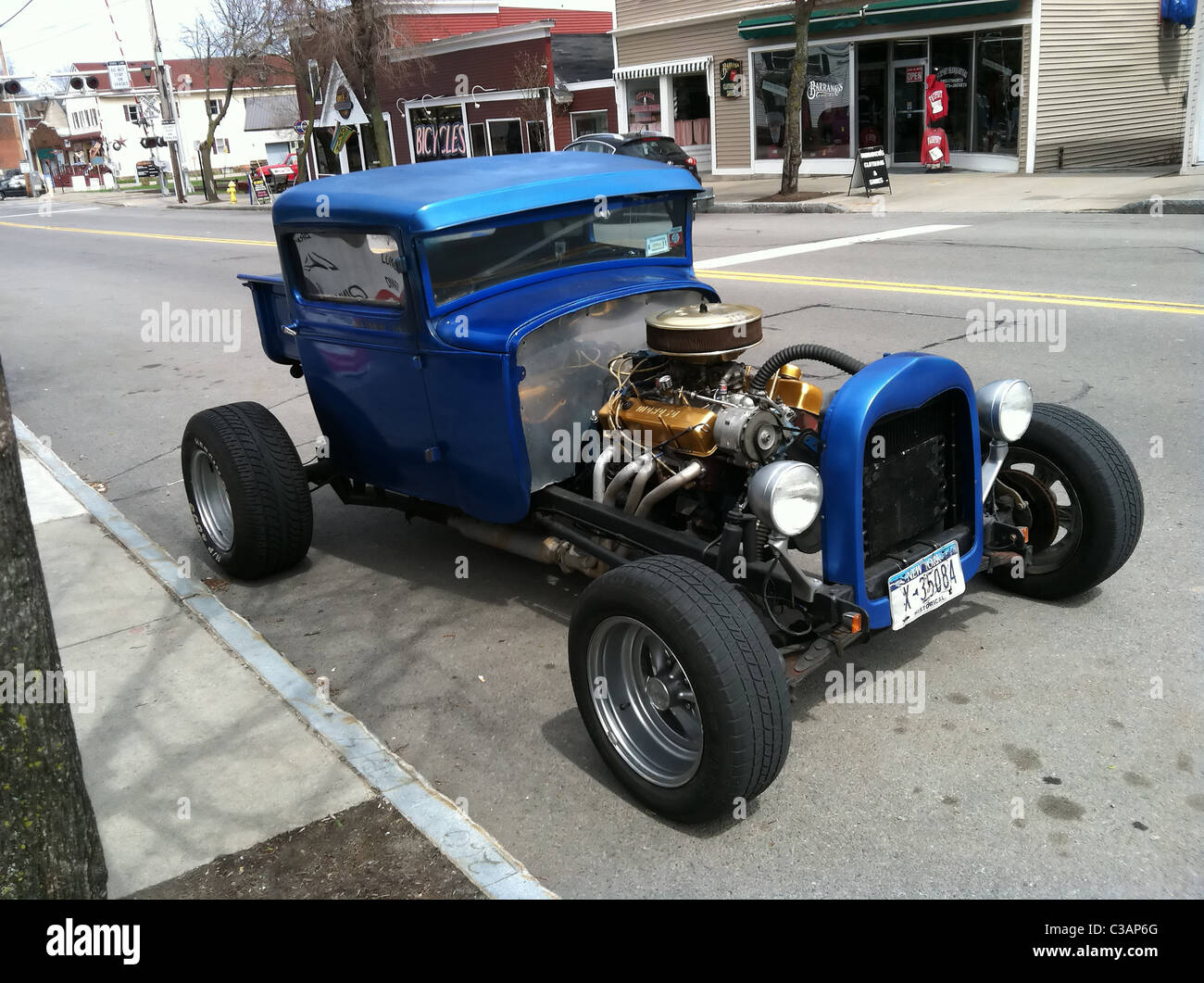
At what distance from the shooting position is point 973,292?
10.3 metres

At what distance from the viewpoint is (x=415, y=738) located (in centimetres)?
411

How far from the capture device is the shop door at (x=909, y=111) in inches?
904

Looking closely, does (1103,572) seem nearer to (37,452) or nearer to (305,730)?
(305,730)

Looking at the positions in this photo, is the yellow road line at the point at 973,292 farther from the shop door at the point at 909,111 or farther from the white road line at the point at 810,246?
the shop door at the point at 909,111

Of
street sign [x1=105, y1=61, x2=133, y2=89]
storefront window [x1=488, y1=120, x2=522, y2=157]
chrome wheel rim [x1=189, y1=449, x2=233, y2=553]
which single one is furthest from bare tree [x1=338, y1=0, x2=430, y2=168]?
chrome wheel rim [x1=189, y1=449, x2=233, y2=553]

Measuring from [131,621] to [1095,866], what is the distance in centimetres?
421

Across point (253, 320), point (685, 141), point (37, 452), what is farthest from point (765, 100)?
point (37, 452)

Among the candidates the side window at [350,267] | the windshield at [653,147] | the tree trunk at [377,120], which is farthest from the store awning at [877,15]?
the side window at [350,267]

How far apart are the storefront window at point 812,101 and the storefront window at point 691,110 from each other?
2186 mm

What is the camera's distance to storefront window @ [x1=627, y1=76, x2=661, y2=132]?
2958cm

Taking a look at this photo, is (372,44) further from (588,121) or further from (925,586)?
(925,586)

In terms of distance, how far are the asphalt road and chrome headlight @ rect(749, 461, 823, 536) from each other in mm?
861

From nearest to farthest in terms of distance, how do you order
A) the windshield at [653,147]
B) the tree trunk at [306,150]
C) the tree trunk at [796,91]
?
the tree trunk at [796,91], the windshield at [653,147], the tree trunk at [306,150]

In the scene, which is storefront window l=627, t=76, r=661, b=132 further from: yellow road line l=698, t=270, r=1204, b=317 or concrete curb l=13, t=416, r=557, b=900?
concrete curb l=13, t=416, r=557, b=900
